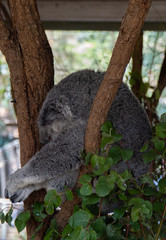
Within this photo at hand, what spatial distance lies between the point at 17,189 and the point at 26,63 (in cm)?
81

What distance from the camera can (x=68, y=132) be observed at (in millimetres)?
2131

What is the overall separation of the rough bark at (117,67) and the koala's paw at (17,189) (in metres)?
0.33

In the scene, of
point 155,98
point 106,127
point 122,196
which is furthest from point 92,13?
point 122,196

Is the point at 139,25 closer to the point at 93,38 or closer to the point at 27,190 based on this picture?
the point at 27,190

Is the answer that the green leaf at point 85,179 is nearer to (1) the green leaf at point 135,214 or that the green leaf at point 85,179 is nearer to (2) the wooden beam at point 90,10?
(1) the green leaf at point 135,214

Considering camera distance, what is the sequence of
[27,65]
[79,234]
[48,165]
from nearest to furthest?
[79,234], [48,165], [27,65]

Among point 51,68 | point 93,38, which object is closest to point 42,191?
point 51,68

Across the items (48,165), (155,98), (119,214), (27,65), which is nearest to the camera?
(119,214)

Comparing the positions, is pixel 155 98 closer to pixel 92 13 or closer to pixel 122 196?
pixel 92 13

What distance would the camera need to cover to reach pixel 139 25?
5.07 feet

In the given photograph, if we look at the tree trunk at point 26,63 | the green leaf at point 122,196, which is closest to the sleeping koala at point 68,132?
the tree trunk at point 26,63

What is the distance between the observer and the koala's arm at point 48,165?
2021 mm

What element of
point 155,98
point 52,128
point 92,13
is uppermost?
point 92,13

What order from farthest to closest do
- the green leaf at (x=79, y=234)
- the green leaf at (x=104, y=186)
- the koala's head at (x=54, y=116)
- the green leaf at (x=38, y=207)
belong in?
the koala's head at (x=54, y=116) → the green leaf at (x=38, y=207) → the green leaf at (x=104, y=186) → the green leaf at (x=79, y=234)
